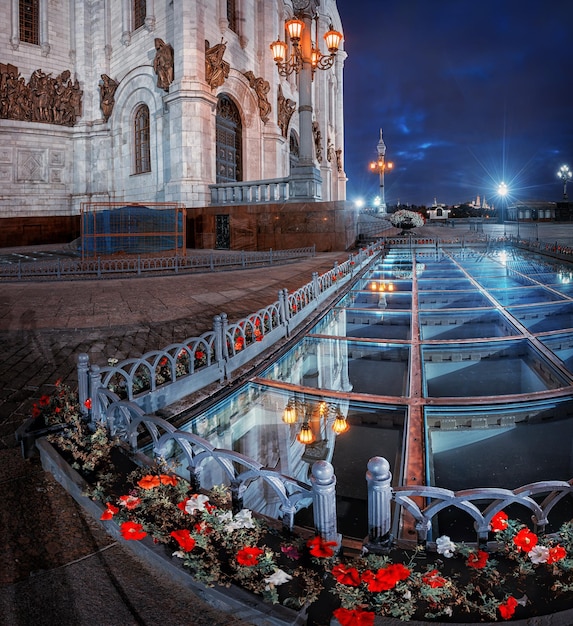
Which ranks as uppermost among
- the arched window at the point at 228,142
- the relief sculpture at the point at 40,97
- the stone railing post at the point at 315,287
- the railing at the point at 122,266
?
the relief sculpture at the point at 40,97

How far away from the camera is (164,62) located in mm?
22922

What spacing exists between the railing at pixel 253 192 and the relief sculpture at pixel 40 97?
Answer: 11903 millimetres

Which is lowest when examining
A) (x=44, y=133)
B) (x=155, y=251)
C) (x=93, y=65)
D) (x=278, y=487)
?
(x=278, y=487)

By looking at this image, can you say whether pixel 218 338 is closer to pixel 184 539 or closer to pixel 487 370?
pixel 184 539

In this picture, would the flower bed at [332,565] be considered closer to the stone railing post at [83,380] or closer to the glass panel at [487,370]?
the stone railing post at [83,380]

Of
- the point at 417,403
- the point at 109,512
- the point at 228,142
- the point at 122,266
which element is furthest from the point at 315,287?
the point at 228,142

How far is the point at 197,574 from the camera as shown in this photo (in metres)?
2.20

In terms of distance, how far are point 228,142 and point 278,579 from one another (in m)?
26.8

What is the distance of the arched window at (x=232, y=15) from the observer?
26.2 m

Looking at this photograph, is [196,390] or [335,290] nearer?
[196,390]

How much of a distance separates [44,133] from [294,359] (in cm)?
2705

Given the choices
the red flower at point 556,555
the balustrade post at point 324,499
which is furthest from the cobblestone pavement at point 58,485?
the red flower at point 556,555

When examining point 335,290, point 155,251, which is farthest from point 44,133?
point 335,290

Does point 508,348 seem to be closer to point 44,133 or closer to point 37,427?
point 37,427
